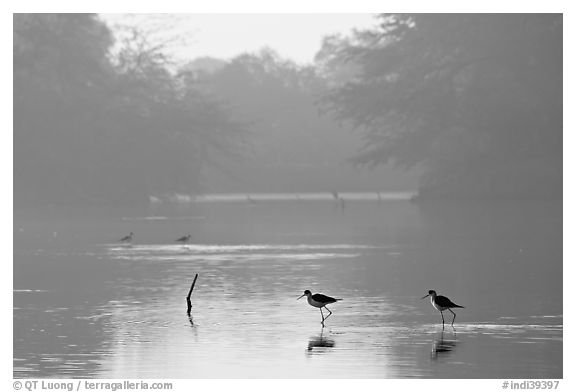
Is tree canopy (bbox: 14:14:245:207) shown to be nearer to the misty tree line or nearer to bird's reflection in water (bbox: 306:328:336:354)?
the misty tree line

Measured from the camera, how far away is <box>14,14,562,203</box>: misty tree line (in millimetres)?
69438

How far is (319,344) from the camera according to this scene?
17.9 metres

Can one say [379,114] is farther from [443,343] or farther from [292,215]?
[443,343]

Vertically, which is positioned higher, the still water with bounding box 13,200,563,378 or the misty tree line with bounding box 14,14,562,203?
the misty tree line with bounding box 14,14,562,203

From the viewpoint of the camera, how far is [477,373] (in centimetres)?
1559

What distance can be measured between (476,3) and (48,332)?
50.6 metres

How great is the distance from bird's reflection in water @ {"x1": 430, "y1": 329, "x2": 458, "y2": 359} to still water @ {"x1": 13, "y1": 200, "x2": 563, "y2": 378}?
0.08 feet

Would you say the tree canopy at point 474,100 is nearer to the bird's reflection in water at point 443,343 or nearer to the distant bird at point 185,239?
the distant bird at point 185,239

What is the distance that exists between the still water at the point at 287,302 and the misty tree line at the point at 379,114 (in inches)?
881

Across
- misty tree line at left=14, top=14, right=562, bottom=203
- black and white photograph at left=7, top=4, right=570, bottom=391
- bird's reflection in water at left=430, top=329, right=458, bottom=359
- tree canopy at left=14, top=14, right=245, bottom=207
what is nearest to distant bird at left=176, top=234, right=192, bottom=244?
black and white photograph at left=7, top=4, right=570, bottom=391

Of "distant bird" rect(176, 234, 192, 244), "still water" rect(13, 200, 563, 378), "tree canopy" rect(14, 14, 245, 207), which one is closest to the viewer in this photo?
"still water" rect(13, 200, 563, 378)

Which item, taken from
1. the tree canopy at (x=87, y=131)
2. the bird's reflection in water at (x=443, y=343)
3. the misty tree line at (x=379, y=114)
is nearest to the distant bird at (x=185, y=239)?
the bird's reflection in water at (x=443, y=343)

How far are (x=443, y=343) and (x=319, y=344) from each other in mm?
1504

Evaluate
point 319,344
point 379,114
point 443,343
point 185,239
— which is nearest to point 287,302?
point 319,344
